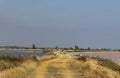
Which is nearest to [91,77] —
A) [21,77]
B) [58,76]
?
[58,76]

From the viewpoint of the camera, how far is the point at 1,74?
26203 mm

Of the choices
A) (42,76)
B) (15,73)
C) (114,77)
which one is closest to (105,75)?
(114,77)

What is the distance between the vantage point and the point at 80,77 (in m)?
28.0

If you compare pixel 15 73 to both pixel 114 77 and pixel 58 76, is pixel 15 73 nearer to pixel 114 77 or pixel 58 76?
pixel 58 76

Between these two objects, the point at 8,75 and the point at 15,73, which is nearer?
the point at 8,75

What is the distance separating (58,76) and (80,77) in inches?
61.1

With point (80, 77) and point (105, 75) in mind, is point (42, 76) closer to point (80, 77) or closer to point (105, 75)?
point (80, 77)

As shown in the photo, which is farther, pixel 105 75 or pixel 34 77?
pixel 105 75

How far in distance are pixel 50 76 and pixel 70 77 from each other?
143 cm

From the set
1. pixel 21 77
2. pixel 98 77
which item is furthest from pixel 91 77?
pixel 21 77

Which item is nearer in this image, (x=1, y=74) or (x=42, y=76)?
(x=1, y=74)

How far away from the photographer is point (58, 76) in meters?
28.4

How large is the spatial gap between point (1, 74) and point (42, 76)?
3065 millimetres

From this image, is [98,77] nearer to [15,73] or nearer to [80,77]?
[80,77]
